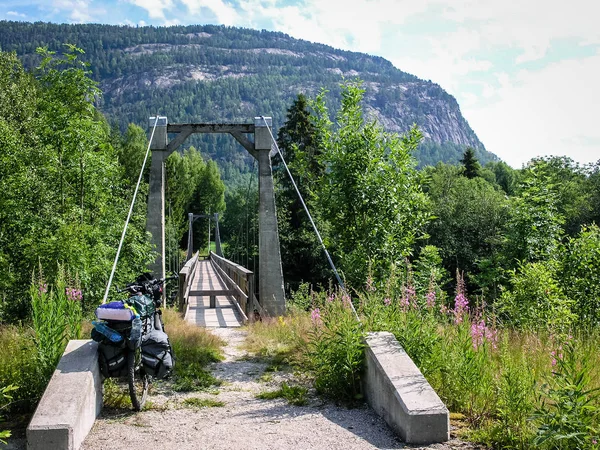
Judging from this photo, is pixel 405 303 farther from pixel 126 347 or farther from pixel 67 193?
pixel 67 193

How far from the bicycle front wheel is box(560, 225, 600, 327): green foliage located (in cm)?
598

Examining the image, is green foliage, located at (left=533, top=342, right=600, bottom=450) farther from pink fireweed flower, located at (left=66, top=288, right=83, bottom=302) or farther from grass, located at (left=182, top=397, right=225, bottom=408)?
pink fireweed flower, located at (left=66, top=288, right=83, bottom=302)

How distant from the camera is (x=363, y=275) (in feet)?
22.7

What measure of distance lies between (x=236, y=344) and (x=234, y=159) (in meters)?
139

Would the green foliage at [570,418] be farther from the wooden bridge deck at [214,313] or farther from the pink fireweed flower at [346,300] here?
the wooden bridge deck at [214,313]

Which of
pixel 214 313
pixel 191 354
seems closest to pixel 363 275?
pixel 191 354

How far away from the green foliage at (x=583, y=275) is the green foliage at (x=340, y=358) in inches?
185

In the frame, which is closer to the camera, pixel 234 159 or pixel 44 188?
pixel 44 188

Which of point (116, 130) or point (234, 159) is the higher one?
point (234, 159)

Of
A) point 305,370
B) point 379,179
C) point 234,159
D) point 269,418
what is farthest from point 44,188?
point 234,159

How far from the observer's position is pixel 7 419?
386 centimetres

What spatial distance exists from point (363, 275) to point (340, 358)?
2.51 meters

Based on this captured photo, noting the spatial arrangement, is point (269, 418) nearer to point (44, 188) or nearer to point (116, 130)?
point (44, 188)

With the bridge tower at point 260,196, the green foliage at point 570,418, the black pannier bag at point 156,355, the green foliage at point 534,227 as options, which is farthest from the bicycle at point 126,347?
the green foliage at point 534,227
